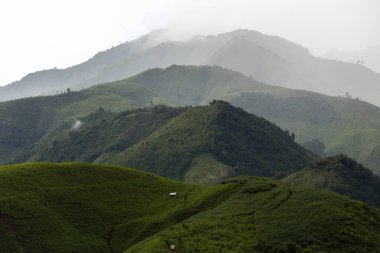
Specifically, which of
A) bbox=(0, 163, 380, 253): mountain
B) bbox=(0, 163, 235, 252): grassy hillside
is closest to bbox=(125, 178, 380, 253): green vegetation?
bbox=(0, 163, 380, 253): mountain

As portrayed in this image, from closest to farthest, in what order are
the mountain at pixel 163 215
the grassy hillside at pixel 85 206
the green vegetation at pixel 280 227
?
the green vegetation at pixel 280 227 < the mountain at pixel 163 215 < the grassy hillside at pixel 85 206

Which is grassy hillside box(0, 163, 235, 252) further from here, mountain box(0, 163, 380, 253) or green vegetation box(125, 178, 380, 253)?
green vegetation box(125, 178, 380, 253)

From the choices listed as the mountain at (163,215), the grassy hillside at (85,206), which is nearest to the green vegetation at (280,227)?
the mountain at (163,215)

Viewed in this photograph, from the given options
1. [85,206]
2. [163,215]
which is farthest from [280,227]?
[85,206]

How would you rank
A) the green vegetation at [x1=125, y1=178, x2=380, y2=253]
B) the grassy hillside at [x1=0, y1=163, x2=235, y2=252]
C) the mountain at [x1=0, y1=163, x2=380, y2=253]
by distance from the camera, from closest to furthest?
the green vegetation at [x1=125, y1=178, x2=380, y2=253], the mountain at [x1=0, y1=163, x2=380, y2=253], the grassy hillside at [x1=0, y1=163, x2=235, y2=252]

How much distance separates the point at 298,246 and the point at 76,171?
213 feet

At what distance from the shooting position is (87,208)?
102 m

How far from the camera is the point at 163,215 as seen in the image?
9819 cm

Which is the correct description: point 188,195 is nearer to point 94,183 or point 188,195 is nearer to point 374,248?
point 94,183

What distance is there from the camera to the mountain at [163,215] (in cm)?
7612

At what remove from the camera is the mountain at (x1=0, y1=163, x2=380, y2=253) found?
7612cm

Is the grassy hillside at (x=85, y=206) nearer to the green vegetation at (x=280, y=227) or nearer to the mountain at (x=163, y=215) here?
the mountain at (x=163, y=215)

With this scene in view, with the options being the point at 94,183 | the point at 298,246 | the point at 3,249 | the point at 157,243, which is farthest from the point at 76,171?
the point at 298,246

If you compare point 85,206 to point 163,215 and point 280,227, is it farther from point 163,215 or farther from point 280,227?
point 280,227
